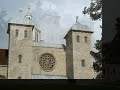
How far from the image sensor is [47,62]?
2006 centimetres

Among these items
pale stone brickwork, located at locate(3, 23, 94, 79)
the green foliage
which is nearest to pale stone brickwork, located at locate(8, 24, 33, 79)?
pale stone brickwork, located at locate(3, 23, 94, 79)

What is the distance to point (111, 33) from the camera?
14.1 ft

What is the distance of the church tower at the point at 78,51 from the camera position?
17822 mm

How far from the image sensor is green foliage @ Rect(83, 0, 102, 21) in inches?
379

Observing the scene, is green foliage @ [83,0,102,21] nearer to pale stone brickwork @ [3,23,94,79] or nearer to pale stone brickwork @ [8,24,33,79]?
pale stone brickwork @ [3,23,94,79]

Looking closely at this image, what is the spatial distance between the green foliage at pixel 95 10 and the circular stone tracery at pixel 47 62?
365 inches

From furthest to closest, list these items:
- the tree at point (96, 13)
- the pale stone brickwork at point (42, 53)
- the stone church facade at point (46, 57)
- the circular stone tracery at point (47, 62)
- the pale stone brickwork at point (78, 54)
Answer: the circular stone tracery at point (47, 62)
the pale stone brickwork at point (42, 53)
the stone church facade at point (46, 57)
the pale stone brickwork at point (78, 54)
the tree at point (96, 13)

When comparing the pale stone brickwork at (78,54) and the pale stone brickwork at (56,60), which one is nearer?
the pale stone brickwork at (78,54)

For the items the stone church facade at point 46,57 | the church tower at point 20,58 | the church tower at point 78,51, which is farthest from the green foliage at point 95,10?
the church tower at point 20,58

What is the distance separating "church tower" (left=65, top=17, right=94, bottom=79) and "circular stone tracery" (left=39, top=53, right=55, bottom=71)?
106cm

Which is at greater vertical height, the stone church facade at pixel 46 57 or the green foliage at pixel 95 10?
the green foliage at pixel 95 10

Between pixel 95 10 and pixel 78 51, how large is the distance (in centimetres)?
1029

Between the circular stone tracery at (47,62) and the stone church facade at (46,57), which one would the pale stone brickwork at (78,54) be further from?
the circular stone tracery at (47,62)

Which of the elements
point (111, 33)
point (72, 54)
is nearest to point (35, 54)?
point (72, 54)
